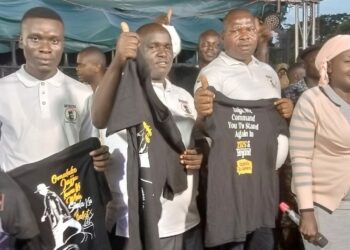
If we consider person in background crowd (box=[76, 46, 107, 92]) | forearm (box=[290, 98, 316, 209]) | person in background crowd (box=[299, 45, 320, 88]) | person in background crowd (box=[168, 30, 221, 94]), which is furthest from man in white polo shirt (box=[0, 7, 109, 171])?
person in background crowd (box=[76, 46, 107, 92])

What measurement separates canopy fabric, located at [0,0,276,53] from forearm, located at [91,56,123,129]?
684cm

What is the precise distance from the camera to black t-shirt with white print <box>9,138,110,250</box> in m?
2.97

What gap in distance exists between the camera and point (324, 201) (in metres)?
3.24

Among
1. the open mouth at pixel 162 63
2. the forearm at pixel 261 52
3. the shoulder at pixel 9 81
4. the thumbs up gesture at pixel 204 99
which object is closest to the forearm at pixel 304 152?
the thumbs up gesture at pixel 204 99

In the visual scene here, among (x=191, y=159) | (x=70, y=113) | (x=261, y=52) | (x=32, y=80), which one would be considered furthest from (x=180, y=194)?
(x=261, y=52)

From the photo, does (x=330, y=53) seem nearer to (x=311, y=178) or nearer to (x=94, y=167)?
(x=311, y=178)

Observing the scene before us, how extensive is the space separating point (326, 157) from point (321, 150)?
0.15 ft

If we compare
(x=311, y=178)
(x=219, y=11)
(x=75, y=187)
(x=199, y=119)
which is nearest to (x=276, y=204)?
(x=311, y=178)

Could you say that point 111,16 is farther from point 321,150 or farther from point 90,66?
point 321,150

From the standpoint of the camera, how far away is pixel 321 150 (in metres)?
3.25

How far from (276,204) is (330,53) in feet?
3.06

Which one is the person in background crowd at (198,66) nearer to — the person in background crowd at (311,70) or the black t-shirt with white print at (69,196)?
the person in background crowd at (311,70)

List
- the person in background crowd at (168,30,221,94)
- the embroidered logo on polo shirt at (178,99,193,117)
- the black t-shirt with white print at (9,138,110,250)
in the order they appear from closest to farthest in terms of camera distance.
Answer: the black t-shirt with white print at (9,138,110,250) → the embroidered logo on polo shirt at (178,99,193,117) → the person in background crowd at (168,30,221,94)

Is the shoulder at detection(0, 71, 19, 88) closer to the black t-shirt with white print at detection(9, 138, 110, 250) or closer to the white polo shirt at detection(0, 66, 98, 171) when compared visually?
the white polo shirt at detection(0, 66, 98, 171)
